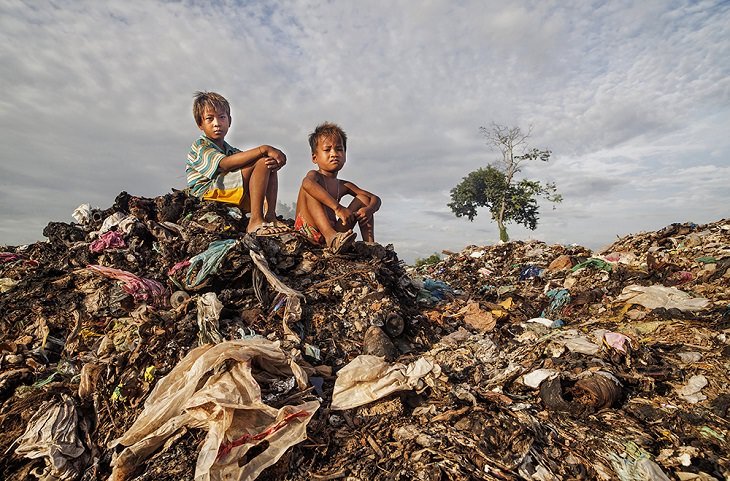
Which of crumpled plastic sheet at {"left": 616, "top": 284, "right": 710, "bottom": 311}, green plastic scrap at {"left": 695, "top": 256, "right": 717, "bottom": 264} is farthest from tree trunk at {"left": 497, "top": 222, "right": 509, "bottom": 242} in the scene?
crumpled plastic sheet at {"left": 616, "top": 284, "right": 710, "bottom": 311}

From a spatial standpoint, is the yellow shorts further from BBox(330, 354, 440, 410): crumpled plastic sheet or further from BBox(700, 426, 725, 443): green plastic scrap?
BBox(700, 426, 725, 443): green plastic scrap

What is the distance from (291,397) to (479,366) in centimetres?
143

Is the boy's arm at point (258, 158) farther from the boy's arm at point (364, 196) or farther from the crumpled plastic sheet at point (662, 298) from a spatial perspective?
the crumpled plastic sheet at point (662, 298)

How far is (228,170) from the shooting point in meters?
4.26

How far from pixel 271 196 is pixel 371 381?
2.70 meters

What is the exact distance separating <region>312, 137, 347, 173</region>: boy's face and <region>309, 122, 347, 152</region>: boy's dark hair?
3 centimetres

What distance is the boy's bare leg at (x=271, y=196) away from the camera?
4.29 metres

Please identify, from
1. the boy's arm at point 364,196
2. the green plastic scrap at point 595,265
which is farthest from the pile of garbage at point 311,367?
the green plastic scrap at point 595,265

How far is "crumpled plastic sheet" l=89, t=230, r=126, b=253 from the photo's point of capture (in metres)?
3.66

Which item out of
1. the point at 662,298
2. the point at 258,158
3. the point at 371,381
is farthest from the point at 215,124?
the point at 662,298

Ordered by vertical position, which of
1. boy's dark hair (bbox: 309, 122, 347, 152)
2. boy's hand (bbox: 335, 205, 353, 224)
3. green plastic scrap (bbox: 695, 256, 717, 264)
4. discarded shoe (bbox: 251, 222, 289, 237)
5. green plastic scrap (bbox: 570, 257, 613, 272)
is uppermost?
boy's dark hair (bbox: 309, 122, 347, 152)

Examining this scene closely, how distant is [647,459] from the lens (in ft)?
6.24

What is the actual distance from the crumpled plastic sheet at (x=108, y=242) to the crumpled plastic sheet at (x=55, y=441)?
1723 millimetres

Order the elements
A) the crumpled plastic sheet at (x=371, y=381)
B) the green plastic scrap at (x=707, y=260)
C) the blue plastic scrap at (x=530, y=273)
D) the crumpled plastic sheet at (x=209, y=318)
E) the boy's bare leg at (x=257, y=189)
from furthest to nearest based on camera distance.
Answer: the blue plastic scrap at (x=530, y=273) → the green plastic scrap at (x=707, y=260) → the boy's bare leg at (x=257, y=189) → the crumpled plastic sheet at (x=209, y=318) → the crumpled plastic sheet at (x=371, y=381)
